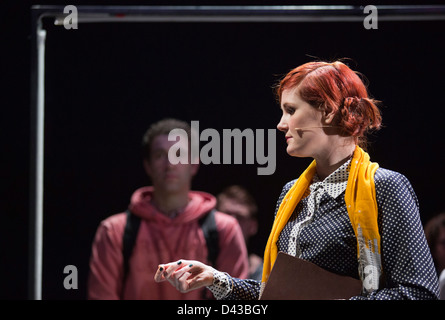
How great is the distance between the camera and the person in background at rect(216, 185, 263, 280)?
3.00 metres

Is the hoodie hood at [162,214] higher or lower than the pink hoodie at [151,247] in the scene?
higher

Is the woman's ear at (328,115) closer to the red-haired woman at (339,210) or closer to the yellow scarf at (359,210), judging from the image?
the red-haired woman at (339,210)

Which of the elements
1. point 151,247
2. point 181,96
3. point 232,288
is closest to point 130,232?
point 151,247

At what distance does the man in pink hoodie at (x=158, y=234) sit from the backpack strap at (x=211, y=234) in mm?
15

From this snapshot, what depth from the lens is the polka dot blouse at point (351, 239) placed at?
5.85ft

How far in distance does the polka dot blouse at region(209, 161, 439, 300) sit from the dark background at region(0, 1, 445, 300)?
0.77 m

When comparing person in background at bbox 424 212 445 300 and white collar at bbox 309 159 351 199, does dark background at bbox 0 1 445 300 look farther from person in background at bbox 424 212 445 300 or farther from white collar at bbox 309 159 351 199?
white collar at bbox 309 159 351 199

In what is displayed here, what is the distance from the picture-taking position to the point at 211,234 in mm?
3127

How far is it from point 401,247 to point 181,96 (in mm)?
1598

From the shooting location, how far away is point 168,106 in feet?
10.2

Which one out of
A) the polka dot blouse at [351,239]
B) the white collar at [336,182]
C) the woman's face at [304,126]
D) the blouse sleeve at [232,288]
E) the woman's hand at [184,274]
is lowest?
the blouse sleeve at [232,288]

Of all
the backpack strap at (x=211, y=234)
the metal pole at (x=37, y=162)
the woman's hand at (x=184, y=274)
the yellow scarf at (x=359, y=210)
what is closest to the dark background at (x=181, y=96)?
the metal pole at (x=37, y=162)

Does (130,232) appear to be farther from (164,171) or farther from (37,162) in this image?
(37,162)
